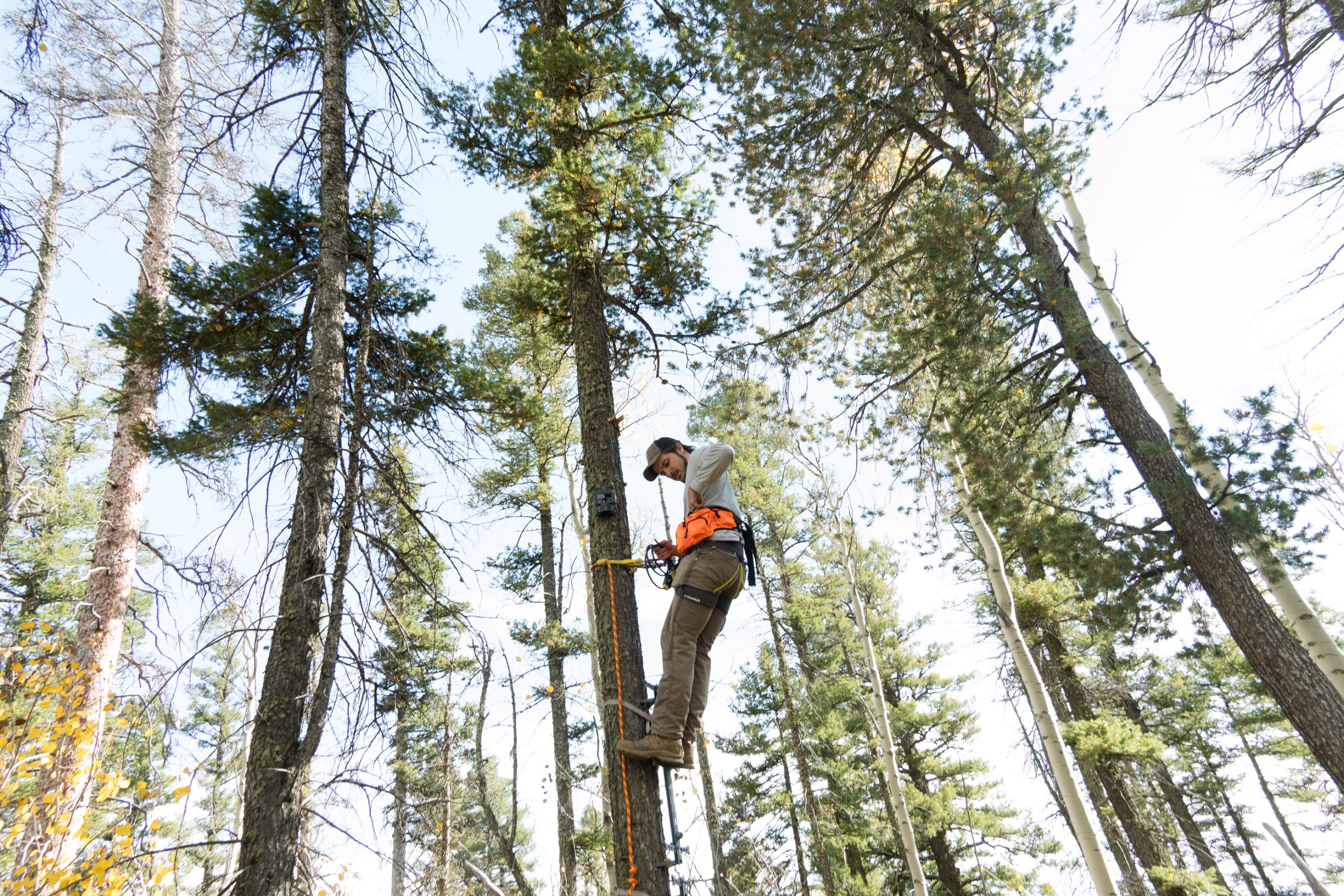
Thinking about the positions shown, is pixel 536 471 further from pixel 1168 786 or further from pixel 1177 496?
pixel 1168 786

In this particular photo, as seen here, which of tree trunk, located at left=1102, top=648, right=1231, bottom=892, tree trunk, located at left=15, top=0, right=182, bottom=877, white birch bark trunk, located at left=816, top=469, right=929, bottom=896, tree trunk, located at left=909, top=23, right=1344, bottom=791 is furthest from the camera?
tree trunk, located at left=1102, top=648, right=1231, bottom=892

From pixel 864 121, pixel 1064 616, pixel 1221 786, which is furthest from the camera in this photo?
pixel 1221 786

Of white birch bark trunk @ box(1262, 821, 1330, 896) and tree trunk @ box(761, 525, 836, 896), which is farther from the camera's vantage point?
white birch bark trunk @ box(1262, 821, 1330, 896)

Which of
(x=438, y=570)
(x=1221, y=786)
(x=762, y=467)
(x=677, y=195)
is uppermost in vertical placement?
(x=762, y=467)

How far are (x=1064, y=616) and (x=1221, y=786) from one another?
1460 centimetres

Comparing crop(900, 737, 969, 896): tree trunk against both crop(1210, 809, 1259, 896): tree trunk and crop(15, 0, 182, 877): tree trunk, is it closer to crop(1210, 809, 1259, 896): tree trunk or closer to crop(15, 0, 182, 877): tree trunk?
crop(1210, 809, 1259, 896): tree trunk

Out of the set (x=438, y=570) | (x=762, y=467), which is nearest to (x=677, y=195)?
(x=438, y=570)

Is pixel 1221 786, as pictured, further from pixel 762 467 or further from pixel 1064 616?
pixel 762 467

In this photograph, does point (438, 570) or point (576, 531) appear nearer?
point (438, 570)

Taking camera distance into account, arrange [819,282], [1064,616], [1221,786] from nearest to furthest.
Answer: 1. [819,282]
2. [1064,616]
3. [1221,786]

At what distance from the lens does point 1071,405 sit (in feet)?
20.9

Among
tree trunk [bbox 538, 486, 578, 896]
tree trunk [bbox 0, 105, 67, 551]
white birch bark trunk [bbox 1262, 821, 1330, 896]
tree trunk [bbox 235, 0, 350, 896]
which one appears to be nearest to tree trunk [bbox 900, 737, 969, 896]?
white birch bark trunk [bbox 1262, 821, 1330, 896]

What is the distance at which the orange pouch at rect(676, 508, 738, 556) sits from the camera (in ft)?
13.0

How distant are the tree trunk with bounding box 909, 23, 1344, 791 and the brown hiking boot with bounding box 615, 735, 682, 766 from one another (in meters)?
4.37
